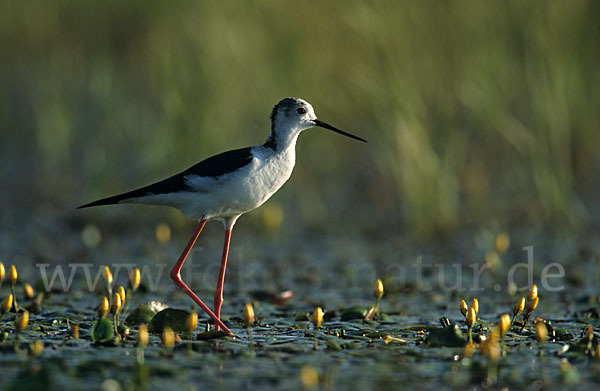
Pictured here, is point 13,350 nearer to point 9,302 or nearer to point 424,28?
point 9,302

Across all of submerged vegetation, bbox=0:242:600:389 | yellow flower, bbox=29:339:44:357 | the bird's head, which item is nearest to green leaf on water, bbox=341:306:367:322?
submerged vegetation, bbox=0:242:600:389

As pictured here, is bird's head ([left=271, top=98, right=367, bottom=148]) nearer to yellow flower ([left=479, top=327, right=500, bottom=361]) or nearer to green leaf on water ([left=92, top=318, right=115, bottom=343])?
green leaf on water ([left=92, top=318, right=115, bottom=343])

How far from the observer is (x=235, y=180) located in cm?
487

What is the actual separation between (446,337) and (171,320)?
151 cm

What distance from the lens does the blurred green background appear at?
755 cm

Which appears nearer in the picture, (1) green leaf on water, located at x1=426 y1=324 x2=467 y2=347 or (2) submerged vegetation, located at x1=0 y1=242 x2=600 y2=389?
(2) submerged vegetation, located at x1=0 y1=242 x2=600 y2=389

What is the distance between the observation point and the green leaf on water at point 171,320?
15.7ft

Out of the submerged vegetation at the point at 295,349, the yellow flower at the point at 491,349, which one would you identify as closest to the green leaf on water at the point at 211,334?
the submerged vegetation at the point at 295,349

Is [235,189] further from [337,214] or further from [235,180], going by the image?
[337,214]

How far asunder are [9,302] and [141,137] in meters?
5.00

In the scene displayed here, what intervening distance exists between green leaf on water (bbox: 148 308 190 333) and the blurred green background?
279cm

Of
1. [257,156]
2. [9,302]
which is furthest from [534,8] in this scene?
[9,302]

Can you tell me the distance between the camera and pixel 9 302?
4.45 metres

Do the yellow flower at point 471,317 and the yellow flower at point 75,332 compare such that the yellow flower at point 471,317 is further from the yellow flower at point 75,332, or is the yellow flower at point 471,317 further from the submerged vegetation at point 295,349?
the yellow flower at point 75,332
